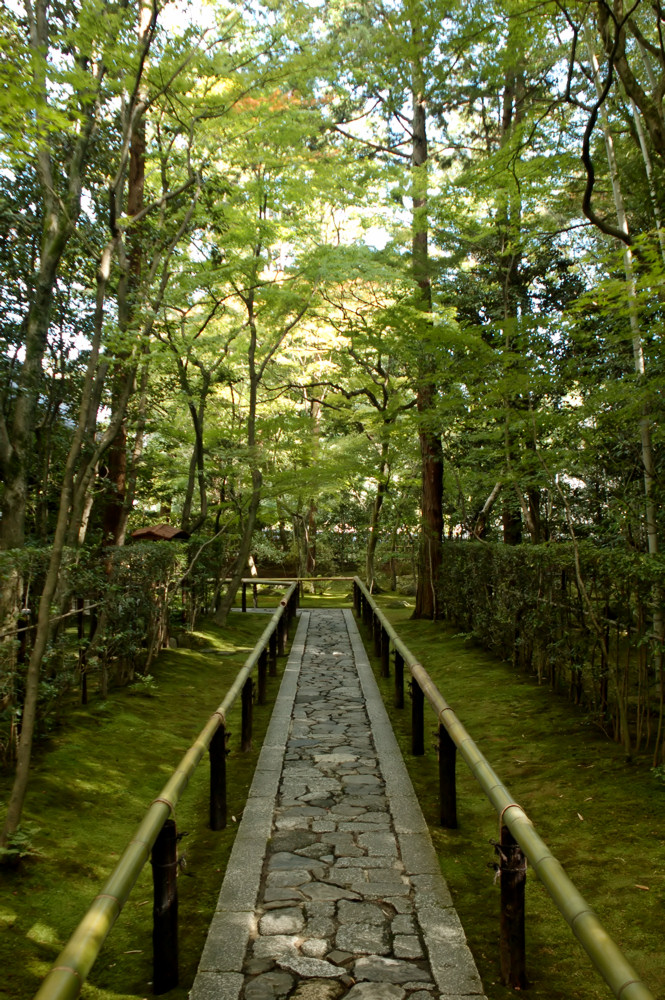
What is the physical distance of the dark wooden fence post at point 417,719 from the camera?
5.43 metres

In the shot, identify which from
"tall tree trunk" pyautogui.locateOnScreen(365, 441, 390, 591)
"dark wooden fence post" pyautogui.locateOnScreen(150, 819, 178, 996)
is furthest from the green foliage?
"tall tree trunk" pyautogui.locateOnScreen(365, 441, 390, 591)

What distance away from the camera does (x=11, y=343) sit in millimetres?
6996

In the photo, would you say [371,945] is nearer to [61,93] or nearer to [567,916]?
[567,916]

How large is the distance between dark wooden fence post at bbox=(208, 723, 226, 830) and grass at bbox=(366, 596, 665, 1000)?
4.48ft

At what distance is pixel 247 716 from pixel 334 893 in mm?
2484

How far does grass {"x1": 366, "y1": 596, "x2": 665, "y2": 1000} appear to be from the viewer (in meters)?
2.85

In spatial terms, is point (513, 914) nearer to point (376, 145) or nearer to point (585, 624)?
point (585, 624)

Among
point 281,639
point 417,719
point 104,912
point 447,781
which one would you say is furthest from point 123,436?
point 104,912

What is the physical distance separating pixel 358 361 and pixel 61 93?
970 cm

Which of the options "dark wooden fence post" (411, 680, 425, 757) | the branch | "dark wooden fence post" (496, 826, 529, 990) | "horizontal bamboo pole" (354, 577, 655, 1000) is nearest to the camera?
"horizontal bamboo pole" (354, 577, 655, 1000)

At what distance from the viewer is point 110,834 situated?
4.10 meters

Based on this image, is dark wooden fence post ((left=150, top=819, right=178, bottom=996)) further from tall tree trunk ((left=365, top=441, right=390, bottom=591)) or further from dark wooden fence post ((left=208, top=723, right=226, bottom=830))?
tall tree trunk ((left=365, top=441, right=390, bottom=591))

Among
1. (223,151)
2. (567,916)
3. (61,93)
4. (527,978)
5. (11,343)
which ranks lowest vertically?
(527,978)

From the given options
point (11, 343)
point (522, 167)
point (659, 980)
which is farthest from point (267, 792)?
point (522, 167)
